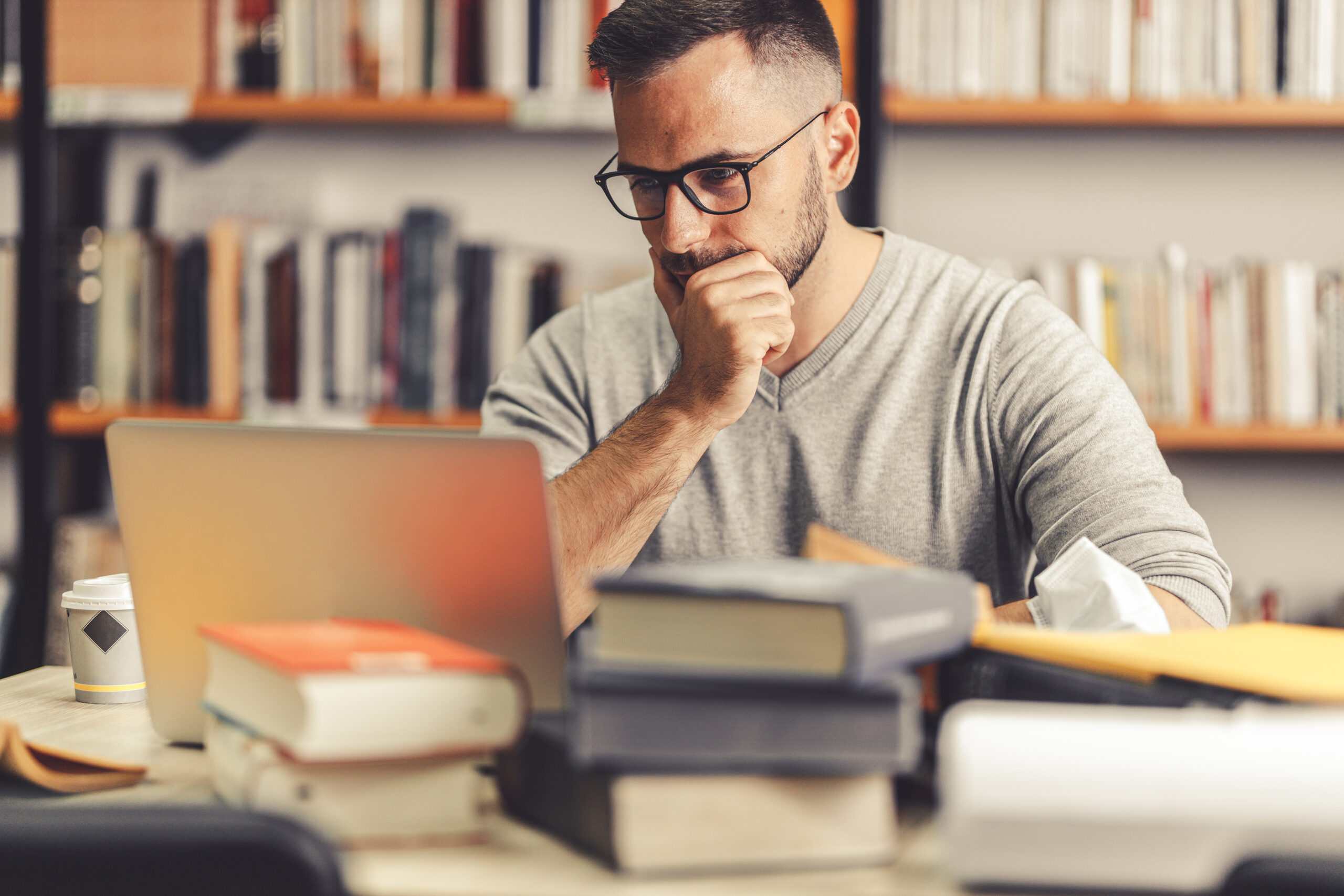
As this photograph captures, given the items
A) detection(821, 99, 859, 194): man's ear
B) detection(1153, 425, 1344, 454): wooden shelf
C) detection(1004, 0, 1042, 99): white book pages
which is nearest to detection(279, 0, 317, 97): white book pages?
detection(821, 99, 859, 194): man's ear

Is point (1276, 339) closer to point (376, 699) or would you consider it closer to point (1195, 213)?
point (1195, 213)

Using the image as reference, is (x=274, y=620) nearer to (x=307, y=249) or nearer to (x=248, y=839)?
(x=248, y=839)

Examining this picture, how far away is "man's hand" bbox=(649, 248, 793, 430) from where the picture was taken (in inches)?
47.6

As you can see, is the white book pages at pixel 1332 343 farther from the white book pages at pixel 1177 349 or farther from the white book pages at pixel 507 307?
the white book pages at pixel 507 307

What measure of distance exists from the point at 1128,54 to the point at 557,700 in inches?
61.6

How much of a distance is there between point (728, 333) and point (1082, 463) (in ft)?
1.26

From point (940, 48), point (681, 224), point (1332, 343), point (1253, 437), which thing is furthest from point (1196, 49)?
point (681, 224)

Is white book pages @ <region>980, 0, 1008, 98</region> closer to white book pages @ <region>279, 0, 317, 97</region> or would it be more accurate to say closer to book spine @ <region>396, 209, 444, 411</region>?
book spine @ <region>396, 209, 444, 411</region>

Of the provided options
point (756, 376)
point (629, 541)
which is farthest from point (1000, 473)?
point (629, 541)

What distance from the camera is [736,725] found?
1.79 ft

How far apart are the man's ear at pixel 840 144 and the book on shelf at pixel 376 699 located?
969 mm

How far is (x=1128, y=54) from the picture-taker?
5.96 feet

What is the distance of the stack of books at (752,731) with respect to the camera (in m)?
0.54

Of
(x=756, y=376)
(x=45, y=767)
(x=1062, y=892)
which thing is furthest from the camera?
(x=756, y=376)
